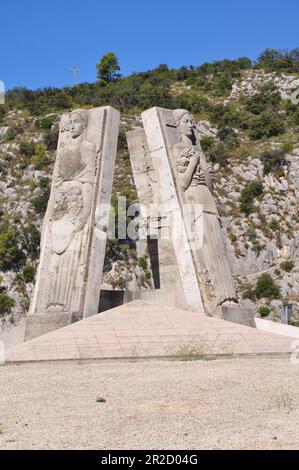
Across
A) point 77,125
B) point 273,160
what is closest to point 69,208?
point 77,125

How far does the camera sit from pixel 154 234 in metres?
12.6

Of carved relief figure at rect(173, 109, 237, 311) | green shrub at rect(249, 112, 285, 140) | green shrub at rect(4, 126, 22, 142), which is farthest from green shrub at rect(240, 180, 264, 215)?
carved relief figure at rect(173, 109, 237, 311)

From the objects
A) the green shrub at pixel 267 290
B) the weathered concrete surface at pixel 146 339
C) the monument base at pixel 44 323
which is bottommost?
the weathered concrete surface at pixel 146 339

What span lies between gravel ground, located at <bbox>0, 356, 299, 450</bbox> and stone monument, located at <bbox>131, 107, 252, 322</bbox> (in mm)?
3385

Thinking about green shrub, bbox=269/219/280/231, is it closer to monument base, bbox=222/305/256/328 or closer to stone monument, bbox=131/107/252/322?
stone monument, bbox=131/107/252/322

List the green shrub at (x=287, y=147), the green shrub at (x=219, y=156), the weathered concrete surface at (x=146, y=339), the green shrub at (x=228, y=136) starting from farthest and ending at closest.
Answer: the green shrub at (x=228, y=136), the green shrub at (x=219, y=156), the green shrub at (x=287, y=147), the weathered concrete surface at (x=146, y=339)

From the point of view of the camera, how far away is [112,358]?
8.86 meters

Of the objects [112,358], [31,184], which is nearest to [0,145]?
[31,184]

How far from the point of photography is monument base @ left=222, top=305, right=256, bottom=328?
11.5m

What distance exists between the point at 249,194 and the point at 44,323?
87.1ft

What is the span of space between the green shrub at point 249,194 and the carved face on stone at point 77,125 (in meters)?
24.3

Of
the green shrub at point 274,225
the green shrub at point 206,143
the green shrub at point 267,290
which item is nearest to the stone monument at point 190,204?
the green shrub at point 267,290

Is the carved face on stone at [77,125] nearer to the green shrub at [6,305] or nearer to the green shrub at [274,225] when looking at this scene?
the green shrub at [6,305]

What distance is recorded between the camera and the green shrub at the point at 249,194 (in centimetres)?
3566
